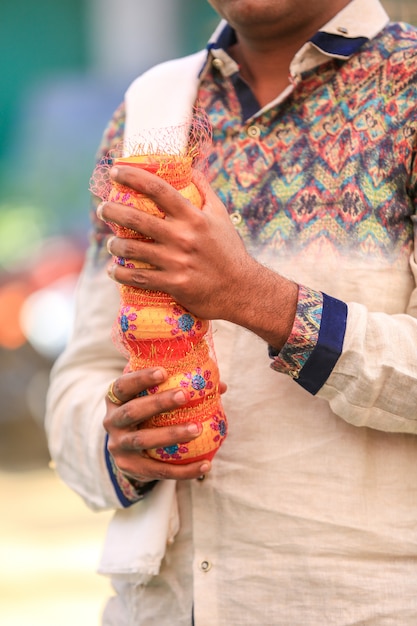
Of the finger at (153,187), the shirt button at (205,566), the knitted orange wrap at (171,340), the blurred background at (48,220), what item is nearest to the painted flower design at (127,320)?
the knitted orange wrap at (171,340)

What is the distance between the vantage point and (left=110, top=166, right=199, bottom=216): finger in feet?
5.57

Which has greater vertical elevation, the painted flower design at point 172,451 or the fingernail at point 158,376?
the fingernail at point 158,376

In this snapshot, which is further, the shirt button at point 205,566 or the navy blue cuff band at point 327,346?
the shirt button at point 205,566

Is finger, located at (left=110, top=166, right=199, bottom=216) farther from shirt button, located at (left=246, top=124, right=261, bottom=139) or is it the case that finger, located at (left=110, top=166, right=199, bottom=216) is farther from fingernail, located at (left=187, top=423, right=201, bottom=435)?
shirt button, located at (left=246, top=124, right=261, bottom=139)

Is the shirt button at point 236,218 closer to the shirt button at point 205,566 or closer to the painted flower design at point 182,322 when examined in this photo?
the painted flower design at point 182,322

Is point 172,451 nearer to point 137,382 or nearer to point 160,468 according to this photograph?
point 160,468

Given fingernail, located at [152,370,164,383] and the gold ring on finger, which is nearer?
fingernail, located at [152,370,164,383]

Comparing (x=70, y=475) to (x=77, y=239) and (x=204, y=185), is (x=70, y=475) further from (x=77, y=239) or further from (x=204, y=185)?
(x=77, y=239)

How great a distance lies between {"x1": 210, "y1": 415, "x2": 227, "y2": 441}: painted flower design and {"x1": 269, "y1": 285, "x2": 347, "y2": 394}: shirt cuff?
0.58ft

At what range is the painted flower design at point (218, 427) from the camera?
195cm

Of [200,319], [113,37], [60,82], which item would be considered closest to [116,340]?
[200,319]

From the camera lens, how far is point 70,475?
8.07 feet

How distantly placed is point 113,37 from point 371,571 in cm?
1077

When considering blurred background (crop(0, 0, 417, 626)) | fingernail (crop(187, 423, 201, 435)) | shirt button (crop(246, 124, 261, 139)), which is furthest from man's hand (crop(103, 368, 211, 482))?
blurred background (crop(0, 0, 417, 626))
